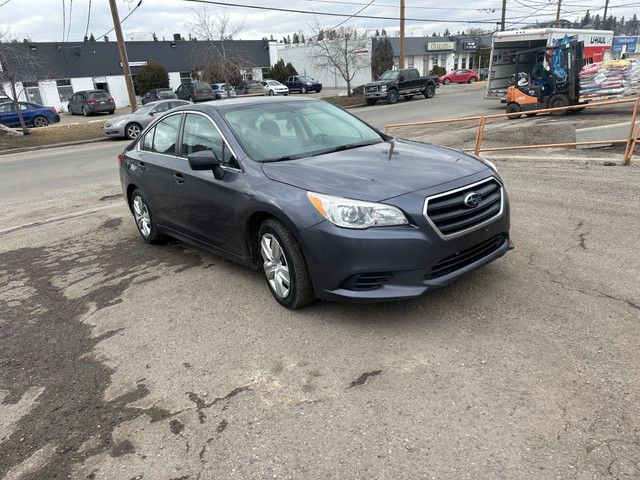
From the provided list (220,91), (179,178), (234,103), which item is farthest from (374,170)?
(220,91)

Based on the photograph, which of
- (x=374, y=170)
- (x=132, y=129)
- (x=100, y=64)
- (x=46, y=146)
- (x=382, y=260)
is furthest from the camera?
(x=100, y=64)

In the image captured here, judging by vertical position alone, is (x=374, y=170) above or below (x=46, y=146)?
above

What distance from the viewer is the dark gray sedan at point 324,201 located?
3348mm

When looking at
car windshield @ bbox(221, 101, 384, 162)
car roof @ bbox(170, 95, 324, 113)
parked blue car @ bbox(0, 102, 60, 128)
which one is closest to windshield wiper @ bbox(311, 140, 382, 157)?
car windshield @ bbox(221, 101, 384, 162)

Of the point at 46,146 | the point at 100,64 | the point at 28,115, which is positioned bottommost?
the point at 46,146

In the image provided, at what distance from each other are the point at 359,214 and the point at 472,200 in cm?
86

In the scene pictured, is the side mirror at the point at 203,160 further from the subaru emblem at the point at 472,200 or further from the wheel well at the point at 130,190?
the wheel well at the point at 130,190

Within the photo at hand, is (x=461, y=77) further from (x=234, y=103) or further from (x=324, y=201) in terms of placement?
(x=324, y=201)

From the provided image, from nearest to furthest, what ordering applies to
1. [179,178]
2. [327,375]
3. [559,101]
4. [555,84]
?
[327,375], [179,178], [559,101], [555,84]

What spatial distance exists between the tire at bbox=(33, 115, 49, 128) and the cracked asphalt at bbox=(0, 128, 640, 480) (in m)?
25.9

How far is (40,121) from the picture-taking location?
89.1 ft

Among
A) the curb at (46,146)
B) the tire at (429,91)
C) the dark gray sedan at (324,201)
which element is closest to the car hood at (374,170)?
the dark gray sedan at (324,201)

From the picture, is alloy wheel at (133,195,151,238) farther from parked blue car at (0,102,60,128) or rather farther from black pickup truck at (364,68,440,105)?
black pickup truck at (364,68,440,105)

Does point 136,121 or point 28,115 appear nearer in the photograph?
point 136,121
